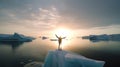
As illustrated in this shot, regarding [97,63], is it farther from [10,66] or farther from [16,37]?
[16,37]

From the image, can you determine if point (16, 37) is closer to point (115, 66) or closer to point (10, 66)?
point (10, 66)

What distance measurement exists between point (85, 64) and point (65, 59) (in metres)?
1.39

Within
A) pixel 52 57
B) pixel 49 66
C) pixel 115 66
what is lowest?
pixel 115 66

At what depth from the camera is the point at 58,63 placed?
954 cm

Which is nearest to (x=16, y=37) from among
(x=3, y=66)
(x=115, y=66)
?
(x=3, y=66)

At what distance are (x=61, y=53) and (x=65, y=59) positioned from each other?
2.15 feet

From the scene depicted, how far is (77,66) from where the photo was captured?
9391 mm

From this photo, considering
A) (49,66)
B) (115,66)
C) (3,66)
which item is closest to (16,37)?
(3,66)

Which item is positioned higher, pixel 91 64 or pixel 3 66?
pixel 91 64

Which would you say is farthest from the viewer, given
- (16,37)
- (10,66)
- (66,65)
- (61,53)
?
(16,37)

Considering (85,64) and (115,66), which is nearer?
(85,64)

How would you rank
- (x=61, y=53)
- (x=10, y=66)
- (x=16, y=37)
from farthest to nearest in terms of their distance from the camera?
(x=16, y=37) → (x=10, y=66) → (x=61, y=53)

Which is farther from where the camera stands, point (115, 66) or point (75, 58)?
point (115, 66)

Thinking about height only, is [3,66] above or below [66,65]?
below
